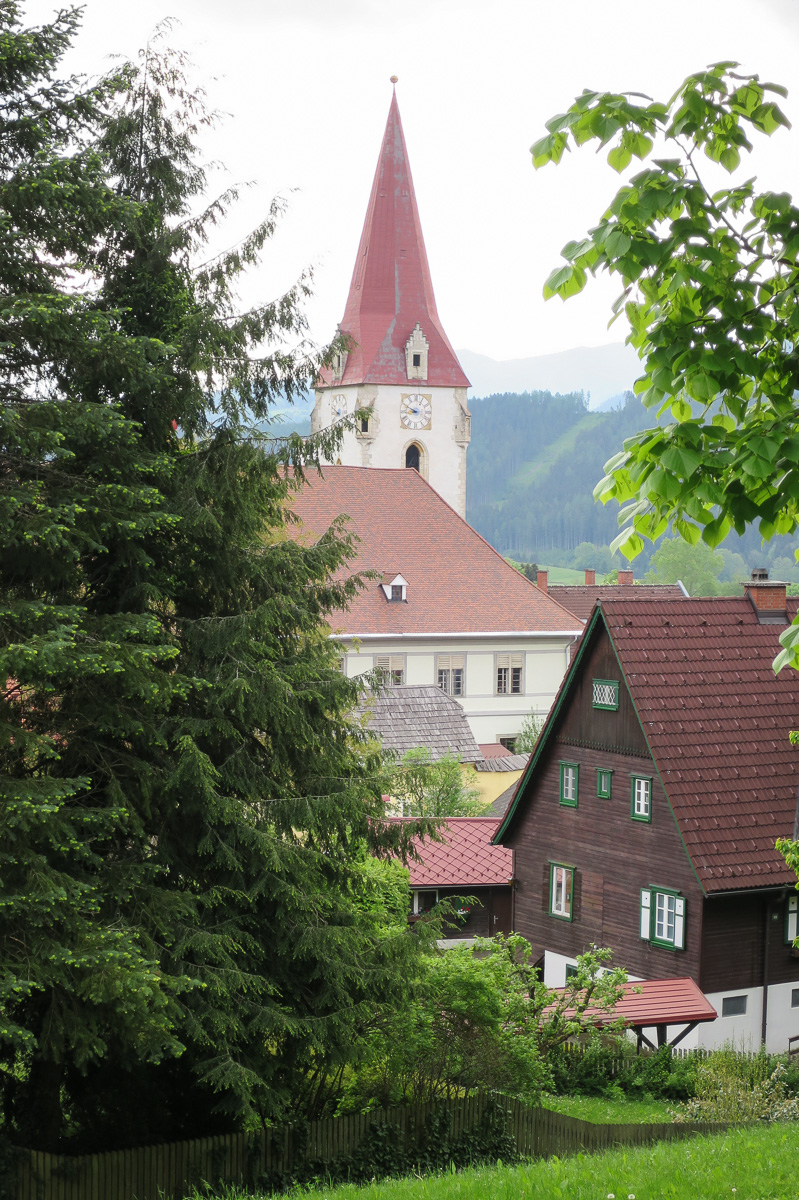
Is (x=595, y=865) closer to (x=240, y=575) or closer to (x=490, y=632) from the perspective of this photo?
(x=240, y=575)

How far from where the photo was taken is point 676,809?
64.1 ft

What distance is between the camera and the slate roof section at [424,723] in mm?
34062

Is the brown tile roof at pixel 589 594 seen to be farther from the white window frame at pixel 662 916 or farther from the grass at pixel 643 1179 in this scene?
the grass at pixel 643 1179

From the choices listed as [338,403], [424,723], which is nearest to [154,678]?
[424,723]

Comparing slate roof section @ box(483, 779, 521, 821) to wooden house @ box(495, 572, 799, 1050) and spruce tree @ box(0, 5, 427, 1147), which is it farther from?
spruce tree @ box(0, 5, 427, 1147)

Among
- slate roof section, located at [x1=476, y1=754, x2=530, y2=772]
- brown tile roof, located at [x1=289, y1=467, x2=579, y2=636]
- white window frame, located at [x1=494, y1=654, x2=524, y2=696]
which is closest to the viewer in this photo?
slate roof section, located at [x1=476, y1=754, x2=530, y2=772]

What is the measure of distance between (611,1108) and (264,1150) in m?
6.16

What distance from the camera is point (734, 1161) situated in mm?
7352

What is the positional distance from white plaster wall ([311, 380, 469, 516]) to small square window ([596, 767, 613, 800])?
45.9 meters

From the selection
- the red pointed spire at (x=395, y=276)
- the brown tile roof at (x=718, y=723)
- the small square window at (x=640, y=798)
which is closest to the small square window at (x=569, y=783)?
the small square window at (x=640, y=798)

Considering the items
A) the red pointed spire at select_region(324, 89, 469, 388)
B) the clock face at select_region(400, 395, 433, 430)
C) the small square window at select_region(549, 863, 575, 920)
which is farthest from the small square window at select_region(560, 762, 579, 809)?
the red pointed spire at select_region(324, 89, 469, 388)

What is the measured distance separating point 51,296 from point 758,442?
7111 millimetres

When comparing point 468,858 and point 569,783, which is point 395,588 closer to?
point 468,858

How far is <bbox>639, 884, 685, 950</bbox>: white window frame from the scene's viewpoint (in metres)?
19.8
